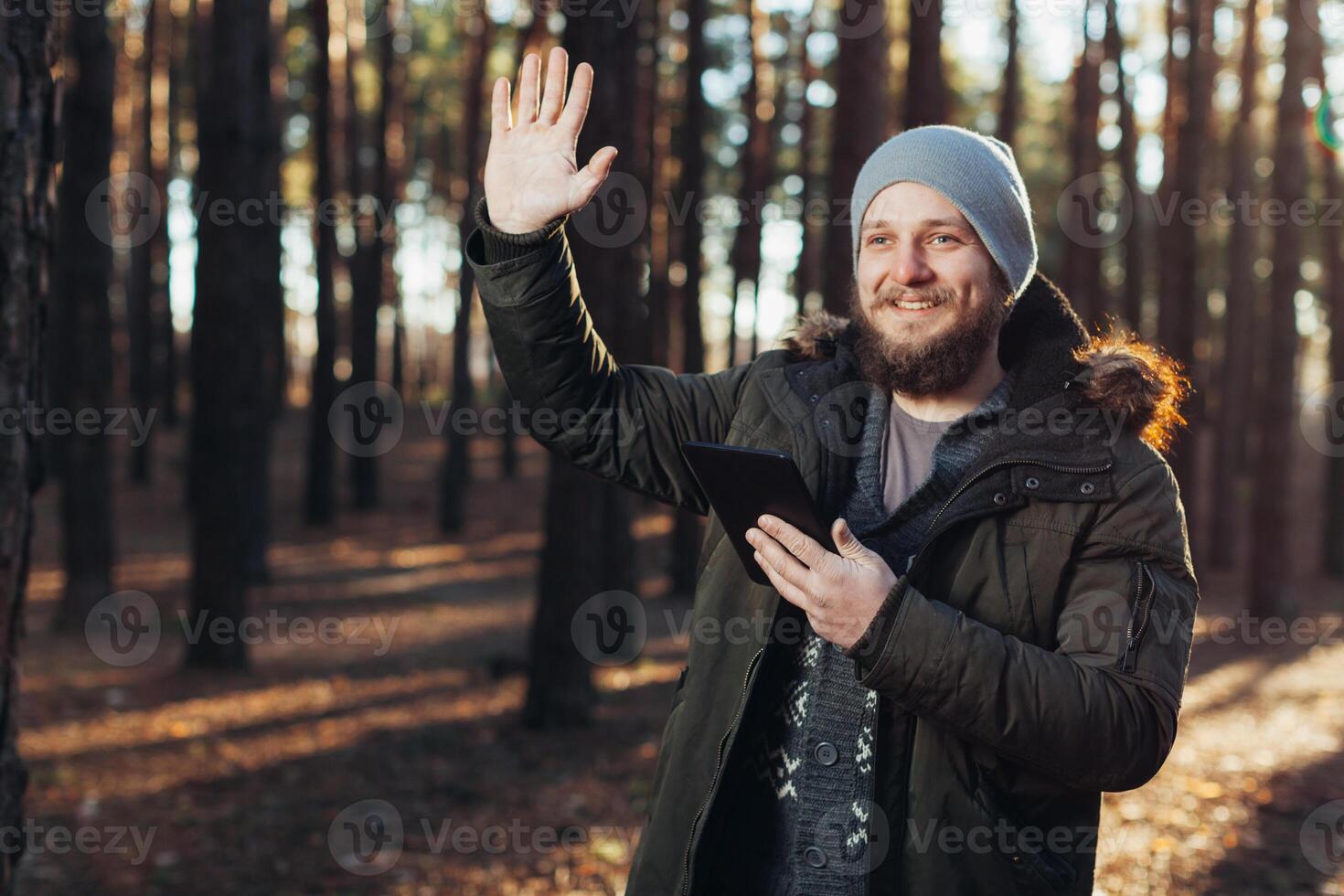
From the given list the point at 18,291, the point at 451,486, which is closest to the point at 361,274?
the point at 451,486

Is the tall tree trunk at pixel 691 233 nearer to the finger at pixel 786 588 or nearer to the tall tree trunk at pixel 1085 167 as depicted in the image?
the tall tree trunk at pixel 1085 167

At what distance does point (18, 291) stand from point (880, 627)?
8.72 feet

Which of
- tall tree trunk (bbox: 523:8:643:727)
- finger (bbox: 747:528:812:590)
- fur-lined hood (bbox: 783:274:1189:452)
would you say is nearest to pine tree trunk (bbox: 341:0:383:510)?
tall tree trunk (bbox: 523:8:643:727)

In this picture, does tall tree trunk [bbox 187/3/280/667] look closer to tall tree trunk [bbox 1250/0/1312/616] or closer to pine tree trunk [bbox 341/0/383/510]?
pine tree trunk [bbox 341/0/383/510]

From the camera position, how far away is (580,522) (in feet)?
28.3

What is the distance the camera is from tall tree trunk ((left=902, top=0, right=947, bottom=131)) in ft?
31.2

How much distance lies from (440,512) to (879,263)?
779 inches

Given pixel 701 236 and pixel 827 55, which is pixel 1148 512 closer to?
pixel 701 236

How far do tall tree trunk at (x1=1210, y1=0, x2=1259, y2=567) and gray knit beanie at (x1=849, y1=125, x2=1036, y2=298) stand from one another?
1413 centimetres

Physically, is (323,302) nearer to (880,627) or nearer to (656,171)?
(656,171)

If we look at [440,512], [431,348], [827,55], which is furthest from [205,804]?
[431,348]

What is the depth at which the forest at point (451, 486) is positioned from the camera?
20.2 ft

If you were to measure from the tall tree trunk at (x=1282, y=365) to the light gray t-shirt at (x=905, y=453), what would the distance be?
12927 mm

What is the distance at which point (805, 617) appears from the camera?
259 cm
